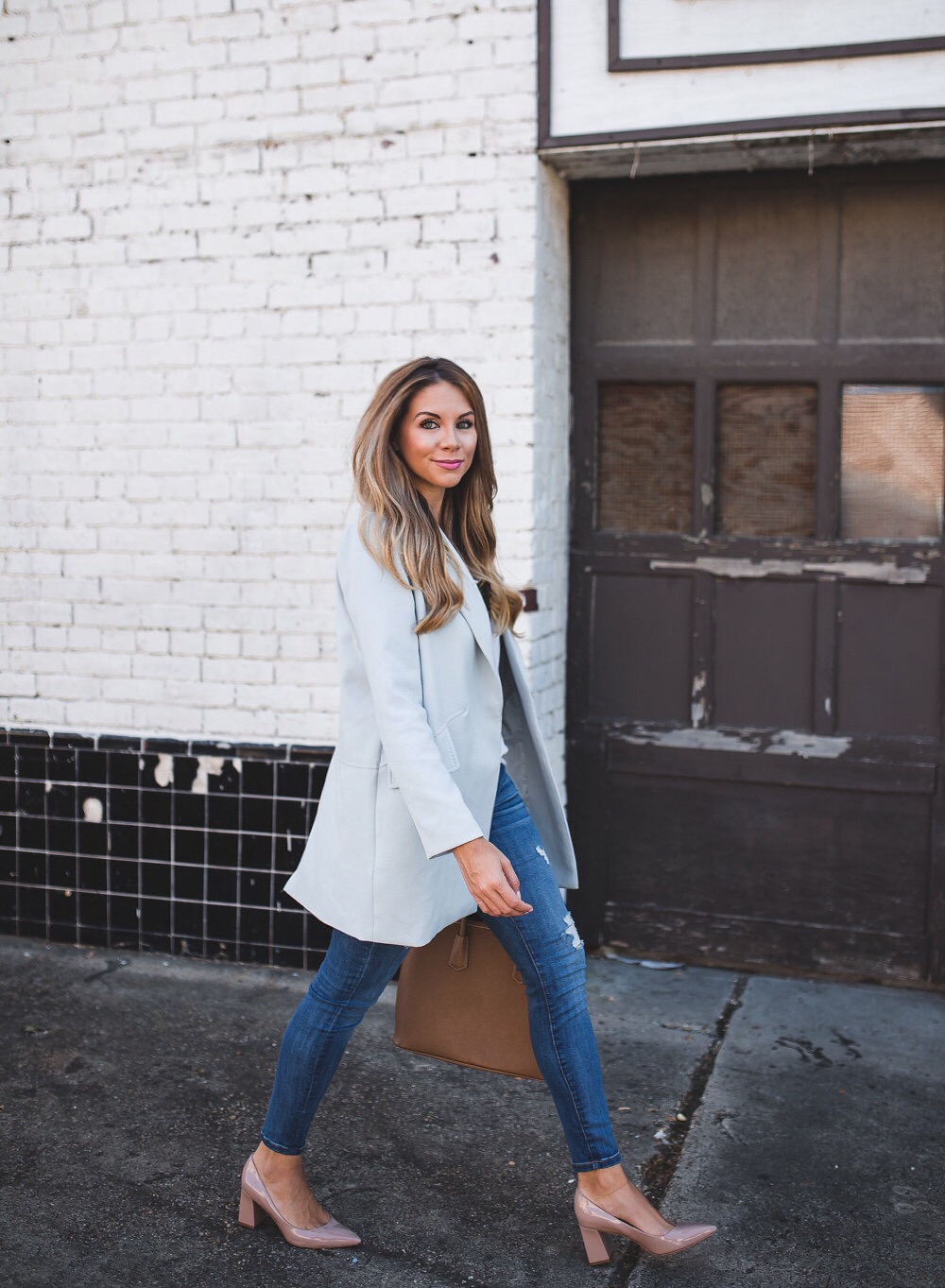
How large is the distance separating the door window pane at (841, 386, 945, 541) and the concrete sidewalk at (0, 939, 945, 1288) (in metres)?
1.54

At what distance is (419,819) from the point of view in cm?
240

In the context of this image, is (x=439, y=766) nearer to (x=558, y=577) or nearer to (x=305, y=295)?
(x=558, y=577)

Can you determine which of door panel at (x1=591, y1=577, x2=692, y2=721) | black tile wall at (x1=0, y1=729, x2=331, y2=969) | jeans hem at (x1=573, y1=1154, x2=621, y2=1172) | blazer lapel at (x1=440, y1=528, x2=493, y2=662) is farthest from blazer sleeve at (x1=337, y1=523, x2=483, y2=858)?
door panel at (x1=591, y1=577, x2=692, y2=721)

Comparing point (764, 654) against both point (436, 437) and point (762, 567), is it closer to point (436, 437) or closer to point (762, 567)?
point (762, 567)

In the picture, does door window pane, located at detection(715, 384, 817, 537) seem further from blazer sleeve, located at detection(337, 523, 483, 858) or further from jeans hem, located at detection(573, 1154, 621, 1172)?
jeans hem, located at detection(573, 1154, 621, 1172)

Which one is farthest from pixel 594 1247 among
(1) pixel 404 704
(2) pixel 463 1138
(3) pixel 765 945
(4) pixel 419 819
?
(3) pixel 765 945

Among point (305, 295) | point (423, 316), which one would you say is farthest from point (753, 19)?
point (305, 295)

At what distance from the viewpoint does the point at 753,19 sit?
3.71 m

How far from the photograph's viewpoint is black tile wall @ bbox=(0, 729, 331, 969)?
430cm

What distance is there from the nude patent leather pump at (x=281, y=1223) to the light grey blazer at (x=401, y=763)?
64cm

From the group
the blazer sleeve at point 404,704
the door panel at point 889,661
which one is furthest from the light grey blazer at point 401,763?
the door panel at point 889,661

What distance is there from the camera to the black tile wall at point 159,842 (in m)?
4.30

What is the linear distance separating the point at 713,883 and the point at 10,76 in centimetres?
367

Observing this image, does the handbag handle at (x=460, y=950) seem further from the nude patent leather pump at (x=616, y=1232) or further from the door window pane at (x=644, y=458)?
the door window pane at (x=644, y=458)
